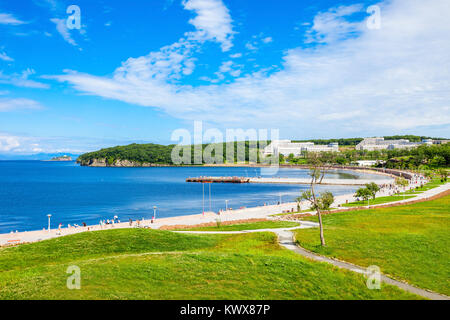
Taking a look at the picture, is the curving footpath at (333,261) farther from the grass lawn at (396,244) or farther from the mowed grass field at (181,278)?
the mowed grass field at (181,278)

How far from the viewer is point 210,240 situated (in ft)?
89.3

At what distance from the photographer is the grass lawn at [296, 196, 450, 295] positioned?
19145 millimetres

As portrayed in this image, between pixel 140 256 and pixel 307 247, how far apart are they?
1273 cm

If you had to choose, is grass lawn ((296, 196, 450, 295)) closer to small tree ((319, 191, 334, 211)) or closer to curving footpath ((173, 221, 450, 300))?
curving footpath ((173, 221, 450, 300))

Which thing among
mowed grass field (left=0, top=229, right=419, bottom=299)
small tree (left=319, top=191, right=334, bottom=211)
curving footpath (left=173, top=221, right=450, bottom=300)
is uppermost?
small tree (left=319, top=191, right=334, bottom=211)

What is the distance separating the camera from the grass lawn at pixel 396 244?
19.1 m

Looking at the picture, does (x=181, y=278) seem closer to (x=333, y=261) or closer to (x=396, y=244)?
(x=333, y=261)

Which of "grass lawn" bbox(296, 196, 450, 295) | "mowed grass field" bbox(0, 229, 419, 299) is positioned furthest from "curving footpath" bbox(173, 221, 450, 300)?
"mowed grass field" bbox(0, 229, 419, 299)

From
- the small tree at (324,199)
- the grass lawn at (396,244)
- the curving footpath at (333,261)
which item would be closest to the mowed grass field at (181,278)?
the curving footpath at (333,261)

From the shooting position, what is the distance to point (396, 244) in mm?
24516

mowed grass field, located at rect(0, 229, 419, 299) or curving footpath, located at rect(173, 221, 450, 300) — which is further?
curving footpath, located at rect(173, 221, 450, 300)

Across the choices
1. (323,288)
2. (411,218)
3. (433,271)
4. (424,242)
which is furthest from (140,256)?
(411,218)

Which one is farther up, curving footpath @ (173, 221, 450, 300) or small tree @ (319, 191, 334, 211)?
small tree @ (319, 191, 334, 211)
